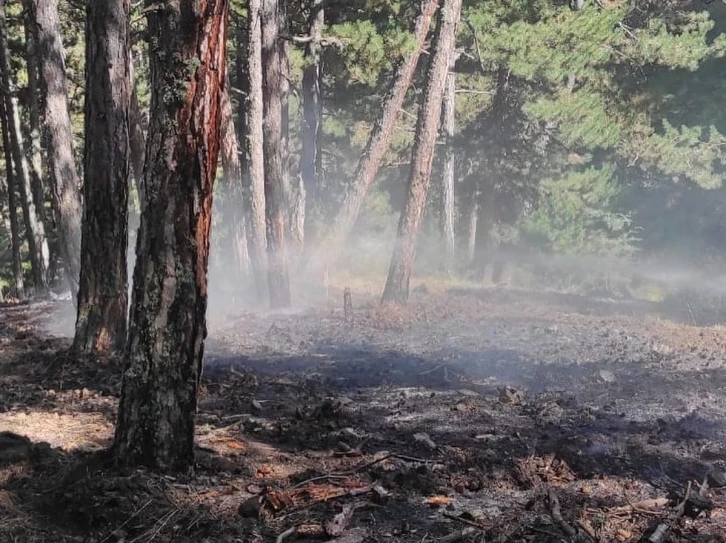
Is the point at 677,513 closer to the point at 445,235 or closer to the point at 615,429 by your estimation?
the point at 615,429

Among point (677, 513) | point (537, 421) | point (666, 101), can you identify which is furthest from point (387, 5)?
point (677, 513)

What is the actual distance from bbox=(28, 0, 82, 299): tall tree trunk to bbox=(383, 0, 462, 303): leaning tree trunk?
7.29 m

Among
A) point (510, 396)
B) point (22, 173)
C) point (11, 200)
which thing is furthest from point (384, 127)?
point (11, 200)

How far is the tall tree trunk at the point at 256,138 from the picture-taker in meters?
16.2

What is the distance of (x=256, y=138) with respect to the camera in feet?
54.4

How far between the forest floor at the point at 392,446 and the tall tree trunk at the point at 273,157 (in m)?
3.82

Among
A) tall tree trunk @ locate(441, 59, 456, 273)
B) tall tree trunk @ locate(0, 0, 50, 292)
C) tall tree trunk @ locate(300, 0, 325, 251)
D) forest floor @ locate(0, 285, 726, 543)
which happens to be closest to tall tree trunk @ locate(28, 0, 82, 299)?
forest floor @ locate(0, 285, 726, 543)

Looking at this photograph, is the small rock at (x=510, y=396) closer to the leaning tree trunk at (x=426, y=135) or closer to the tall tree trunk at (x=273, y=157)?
the leaning tree trunk at (x=426, y=135)

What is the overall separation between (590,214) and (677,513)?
74.9 feet

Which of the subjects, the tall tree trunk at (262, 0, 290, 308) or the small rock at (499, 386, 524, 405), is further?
the tall tree trunk at (262, 0, 290, 308)

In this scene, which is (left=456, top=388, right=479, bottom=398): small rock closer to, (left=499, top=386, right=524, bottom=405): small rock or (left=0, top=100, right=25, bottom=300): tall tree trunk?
(left=499, top=386, right=524, bottom=405): small rock

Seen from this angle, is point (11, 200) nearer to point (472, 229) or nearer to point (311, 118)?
point (311, 118)

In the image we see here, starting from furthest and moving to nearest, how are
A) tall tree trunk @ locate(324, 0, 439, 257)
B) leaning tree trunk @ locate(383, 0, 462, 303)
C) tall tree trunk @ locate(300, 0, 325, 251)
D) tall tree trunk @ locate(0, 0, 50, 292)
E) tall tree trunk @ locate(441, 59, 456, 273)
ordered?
tall tree trunk @ locate(441, 59, 456, 273)
tall tree trunk @ locate(300, 0, 325, 251)
tall tree trunk @ locate(0, 0, 50, 292)
tall tree trunk @ locate(324, 0, 439, 257)
leaning tree trunk @ locate(383, 0, 462, 303)

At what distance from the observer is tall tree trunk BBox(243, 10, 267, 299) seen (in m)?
16.2
